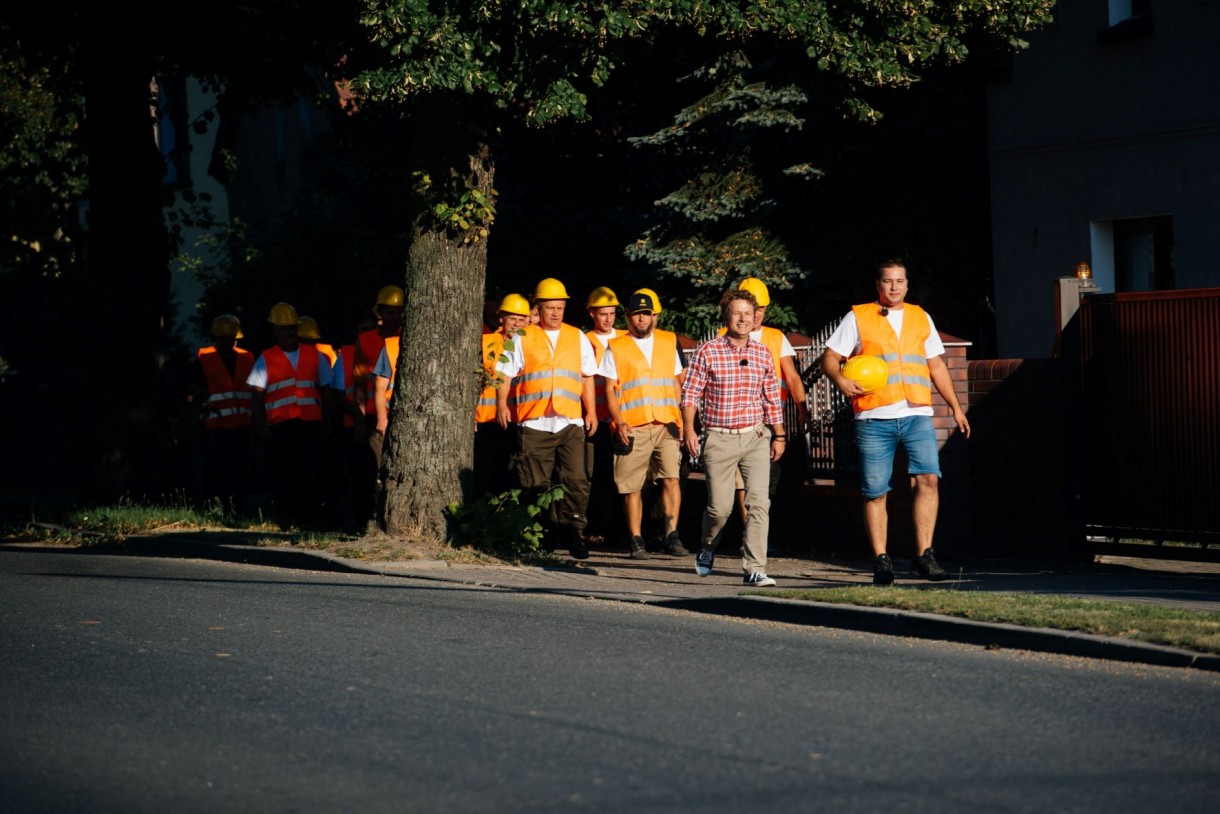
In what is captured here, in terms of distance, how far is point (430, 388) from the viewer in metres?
12.7

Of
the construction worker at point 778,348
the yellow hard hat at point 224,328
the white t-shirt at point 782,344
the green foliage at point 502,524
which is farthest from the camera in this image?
the yellow hard hat at point 224,328

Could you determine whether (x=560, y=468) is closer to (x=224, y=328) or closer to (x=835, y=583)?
(x=835, y=583)

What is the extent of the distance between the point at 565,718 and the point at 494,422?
8159mm

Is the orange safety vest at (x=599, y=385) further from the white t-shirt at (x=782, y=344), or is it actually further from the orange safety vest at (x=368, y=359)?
the orange safety vest at (x=368, y=359)

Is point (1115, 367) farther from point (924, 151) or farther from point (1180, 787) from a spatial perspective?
point (924, 151)

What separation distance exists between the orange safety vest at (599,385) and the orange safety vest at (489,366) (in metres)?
0.73

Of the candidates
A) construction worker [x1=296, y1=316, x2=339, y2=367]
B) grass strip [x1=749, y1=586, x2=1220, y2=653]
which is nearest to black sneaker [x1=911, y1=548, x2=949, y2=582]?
grass strip [x1=749, y1=586, x2=1220, y2=653]

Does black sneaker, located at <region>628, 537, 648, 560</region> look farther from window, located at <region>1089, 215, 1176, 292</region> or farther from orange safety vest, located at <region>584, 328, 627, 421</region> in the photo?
window, located at <region>1089, 215, 1176, 292</region>

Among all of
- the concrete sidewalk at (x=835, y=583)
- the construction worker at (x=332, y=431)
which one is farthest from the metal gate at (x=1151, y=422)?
the construction worker at (x=332, y=431)

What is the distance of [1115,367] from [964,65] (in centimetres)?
875

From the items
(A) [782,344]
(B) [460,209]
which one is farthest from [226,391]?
(A) [782,344]

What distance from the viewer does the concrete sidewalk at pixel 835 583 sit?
8.19 m

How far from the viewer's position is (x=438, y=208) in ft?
41.3

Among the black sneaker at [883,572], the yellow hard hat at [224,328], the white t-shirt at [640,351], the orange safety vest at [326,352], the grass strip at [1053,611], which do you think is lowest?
the grass strip at [1053,611]
